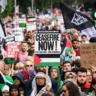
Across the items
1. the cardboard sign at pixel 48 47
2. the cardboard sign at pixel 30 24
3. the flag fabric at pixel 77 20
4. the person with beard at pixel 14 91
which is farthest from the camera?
the cardboard sign at pixel 30 24

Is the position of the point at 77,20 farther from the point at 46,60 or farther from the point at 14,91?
the point at 14,91

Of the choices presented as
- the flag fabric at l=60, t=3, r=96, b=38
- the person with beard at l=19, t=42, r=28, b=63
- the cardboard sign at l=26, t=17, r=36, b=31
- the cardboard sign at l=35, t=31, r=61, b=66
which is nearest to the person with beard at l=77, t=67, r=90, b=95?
the cardboard sign at l=35, t=31, r=61, b=66

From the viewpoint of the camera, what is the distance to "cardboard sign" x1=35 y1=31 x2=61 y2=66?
11.6 m

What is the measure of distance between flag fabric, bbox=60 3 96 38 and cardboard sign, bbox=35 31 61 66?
8.16 meters

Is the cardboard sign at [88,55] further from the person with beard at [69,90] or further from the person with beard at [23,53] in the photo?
the person with beard at [23,53]

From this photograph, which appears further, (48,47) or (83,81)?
(48,47)

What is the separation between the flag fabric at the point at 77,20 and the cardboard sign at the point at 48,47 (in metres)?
8.16

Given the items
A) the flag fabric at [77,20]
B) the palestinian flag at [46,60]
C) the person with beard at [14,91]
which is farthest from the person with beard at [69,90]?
the flag fabric at [77,20]

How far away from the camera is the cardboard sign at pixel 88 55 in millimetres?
12352

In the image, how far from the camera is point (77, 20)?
20.5 m

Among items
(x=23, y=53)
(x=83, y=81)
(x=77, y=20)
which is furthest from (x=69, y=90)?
(x=77, y=20)

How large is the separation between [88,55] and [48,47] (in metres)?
1.07

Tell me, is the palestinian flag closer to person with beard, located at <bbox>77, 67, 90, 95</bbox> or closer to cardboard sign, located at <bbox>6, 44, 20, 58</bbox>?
person with beard, located at <bbox>77, 67, 90, 95</bbox>

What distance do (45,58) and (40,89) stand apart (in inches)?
22.0
